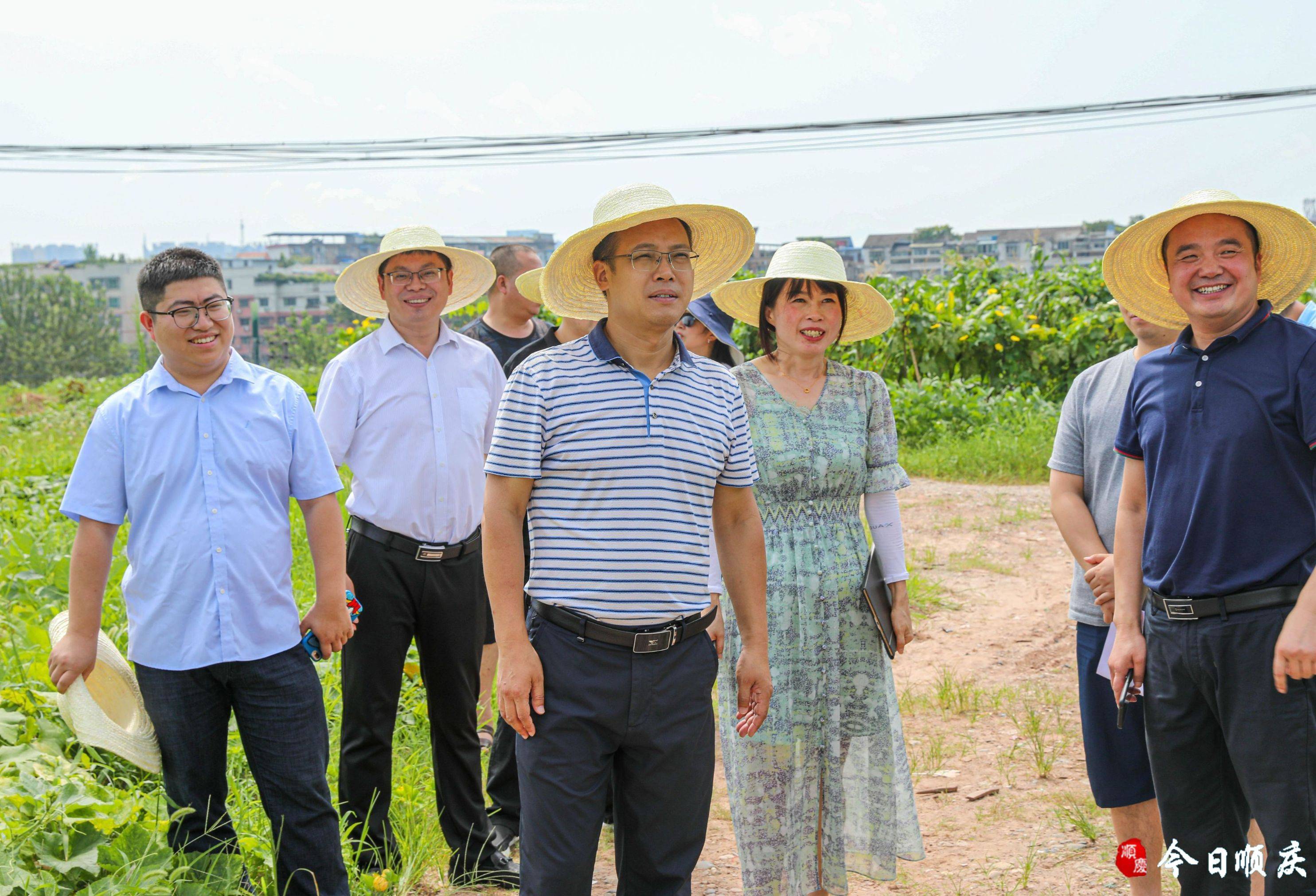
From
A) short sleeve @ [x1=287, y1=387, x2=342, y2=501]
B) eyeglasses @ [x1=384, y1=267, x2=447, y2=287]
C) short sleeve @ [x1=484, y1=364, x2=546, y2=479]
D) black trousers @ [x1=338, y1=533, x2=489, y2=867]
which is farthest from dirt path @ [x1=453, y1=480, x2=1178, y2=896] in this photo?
eyeglasses @ [x1=384, y1=267, x2=447, y2=287]

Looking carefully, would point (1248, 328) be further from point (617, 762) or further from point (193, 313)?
point (193, 313)

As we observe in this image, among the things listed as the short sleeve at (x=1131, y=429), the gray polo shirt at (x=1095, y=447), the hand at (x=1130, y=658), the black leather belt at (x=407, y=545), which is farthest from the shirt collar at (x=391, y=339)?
the hand at (x=1130, y=658)

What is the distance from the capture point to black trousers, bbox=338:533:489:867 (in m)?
3.49

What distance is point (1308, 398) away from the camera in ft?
7.90

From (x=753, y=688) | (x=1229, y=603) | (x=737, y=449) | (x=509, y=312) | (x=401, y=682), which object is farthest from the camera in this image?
(x=509, y=312)

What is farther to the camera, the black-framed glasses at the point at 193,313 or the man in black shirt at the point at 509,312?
the man in black shirt at the point at 509,312

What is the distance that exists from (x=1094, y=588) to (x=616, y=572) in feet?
4.83

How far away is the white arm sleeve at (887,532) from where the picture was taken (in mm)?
3324

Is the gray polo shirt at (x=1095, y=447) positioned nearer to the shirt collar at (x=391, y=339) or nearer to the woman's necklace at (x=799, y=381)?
the woman's necklace at (x=799, y=381)

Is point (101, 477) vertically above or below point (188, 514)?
above

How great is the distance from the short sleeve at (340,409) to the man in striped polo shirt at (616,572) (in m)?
1.32

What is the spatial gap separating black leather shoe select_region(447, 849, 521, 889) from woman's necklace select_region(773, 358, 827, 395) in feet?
6.09

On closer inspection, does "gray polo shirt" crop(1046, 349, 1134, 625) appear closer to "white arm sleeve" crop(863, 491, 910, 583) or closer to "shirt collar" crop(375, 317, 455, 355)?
"white arm sleeve" crop(863, 491, 910, 583)

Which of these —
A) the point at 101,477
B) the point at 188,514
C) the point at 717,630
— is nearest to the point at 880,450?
the point at 717,630
